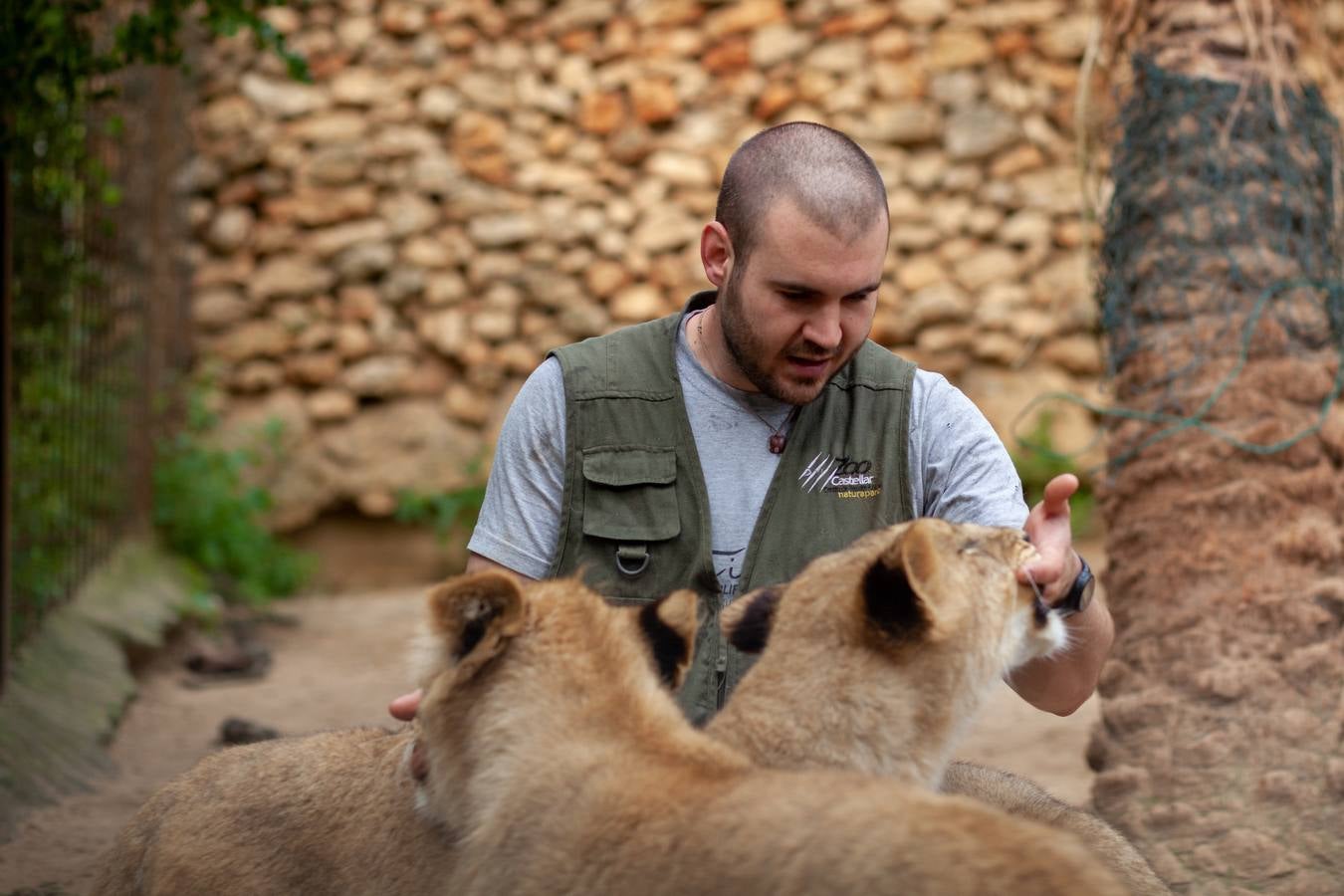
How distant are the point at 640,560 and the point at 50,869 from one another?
7.90 ft

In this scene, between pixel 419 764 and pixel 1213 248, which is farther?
pixel 1213 248

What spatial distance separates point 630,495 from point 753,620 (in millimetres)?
1078

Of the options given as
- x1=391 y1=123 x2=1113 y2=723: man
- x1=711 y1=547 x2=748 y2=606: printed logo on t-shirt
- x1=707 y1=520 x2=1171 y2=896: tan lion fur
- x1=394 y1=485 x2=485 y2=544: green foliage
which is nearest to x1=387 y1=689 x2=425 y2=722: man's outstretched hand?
x1=391 y1=123 x2=1113 y2=723: man

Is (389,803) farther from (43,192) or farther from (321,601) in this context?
(321,601)

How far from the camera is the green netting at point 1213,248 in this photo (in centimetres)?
617

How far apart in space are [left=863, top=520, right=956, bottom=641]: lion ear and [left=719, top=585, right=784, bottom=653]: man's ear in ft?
1.10

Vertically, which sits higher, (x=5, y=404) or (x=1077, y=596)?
(x=1077, y=596)

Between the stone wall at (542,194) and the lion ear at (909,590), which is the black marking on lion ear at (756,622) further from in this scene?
the stone wall at (542,194)

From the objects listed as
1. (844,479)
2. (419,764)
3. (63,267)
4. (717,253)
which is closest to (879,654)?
(419,764)

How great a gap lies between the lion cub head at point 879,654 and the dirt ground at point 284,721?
8.43 feet

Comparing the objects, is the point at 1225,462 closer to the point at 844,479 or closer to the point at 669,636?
the point at 844,479

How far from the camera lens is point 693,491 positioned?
457cm

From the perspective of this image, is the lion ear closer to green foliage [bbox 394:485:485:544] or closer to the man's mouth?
the man's mouth

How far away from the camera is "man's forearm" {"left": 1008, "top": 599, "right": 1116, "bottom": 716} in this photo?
4121 mm
